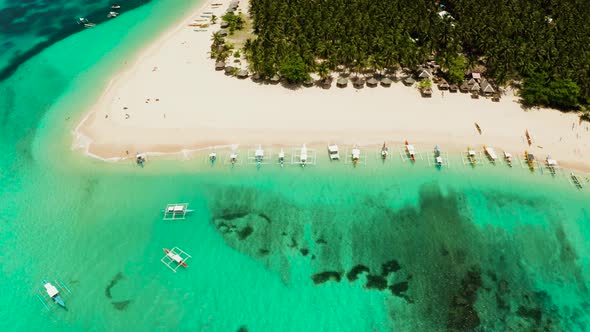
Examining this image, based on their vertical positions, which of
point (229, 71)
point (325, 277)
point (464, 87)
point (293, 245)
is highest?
point (229, 71)

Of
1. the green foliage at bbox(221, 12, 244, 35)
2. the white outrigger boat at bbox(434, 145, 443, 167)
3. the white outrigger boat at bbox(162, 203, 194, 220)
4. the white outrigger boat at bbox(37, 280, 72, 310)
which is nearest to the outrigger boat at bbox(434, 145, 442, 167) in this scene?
the white outrigger boat at bbox(434, 145, 443, 167)

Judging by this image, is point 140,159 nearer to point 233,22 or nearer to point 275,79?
point 275,79

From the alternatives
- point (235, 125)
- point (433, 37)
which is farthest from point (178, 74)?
point (433, 37)

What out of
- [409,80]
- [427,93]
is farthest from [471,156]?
[409,80]

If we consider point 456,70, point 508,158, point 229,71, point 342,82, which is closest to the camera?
point 508,158

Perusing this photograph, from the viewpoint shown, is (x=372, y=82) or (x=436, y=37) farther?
(x=436, y=37)

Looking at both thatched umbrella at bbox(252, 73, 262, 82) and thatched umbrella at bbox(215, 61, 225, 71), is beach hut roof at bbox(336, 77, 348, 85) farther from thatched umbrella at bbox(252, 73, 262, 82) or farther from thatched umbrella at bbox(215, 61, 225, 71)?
thatched umbrella at bbox(215, 61, 225, 71)

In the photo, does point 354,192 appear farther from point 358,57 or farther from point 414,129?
point 358,57
